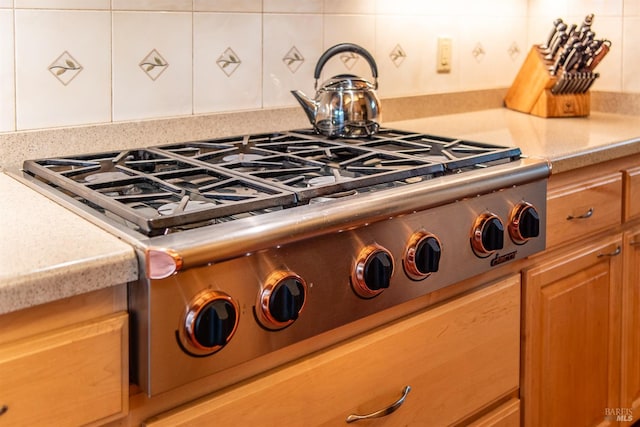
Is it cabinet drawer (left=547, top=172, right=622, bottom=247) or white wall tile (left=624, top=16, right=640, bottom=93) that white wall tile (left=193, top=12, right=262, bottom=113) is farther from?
white wall tile (left=624, top=16, right=640, bottom=93)

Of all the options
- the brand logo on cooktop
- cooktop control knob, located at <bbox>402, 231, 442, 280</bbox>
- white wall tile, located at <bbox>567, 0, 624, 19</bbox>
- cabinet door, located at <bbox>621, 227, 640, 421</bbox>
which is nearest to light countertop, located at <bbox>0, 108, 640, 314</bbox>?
the brand logo on cooktop

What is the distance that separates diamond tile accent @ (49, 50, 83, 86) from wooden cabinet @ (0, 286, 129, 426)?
2.35 ft

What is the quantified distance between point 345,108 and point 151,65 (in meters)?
0.43

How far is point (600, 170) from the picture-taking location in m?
1.71

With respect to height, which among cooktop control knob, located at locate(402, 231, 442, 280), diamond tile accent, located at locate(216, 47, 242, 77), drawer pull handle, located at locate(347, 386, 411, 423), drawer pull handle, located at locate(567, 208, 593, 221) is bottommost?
drawer pull handle, located at locate(347, 386, 411, 423)

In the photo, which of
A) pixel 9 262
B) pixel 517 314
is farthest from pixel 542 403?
pixel 9 262

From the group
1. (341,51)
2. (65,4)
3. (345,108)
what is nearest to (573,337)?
(345,108)

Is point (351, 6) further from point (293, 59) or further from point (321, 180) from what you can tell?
point (321, 180)

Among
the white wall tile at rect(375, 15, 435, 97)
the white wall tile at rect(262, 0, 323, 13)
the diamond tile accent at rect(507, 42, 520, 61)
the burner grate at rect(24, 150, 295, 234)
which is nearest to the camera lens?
the burner grate at rect(24, 150, 295, 234)

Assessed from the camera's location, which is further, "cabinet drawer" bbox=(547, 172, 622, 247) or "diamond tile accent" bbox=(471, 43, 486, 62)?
"diamond tile accent" bbox=(471, 43, 486, 62)

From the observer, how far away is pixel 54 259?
0.85m

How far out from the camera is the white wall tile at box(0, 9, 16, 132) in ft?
4.49

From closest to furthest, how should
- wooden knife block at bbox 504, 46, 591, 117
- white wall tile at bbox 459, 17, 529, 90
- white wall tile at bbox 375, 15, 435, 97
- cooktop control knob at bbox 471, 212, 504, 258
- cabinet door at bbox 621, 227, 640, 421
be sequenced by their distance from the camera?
cooktop control knob at bbox 471, 212, 504, 258, cabinet door at bbox 621, 227, 640, 421, white wall tile at bbox 375, 15, 435, 97, wooden knife block at bbox 504, 46, 591, 117, white wall tile at bbox 459, 17, 529, 90

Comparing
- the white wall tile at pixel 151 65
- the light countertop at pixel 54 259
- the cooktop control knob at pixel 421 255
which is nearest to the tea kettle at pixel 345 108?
the white wall tile at pixel 151 65
